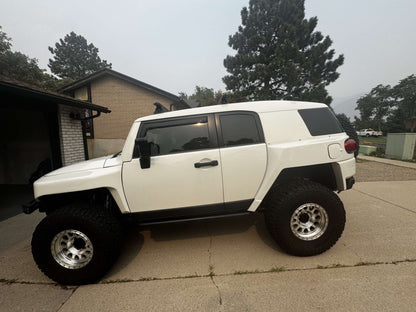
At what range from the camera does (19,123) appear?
6684 mm

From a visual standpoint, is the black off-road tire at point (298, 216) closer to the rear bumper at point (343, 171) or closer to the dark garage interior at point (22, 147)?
the rear bumper at point (343, 171)

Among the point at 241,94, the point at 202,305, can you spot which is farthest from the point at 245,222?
the point at 241,94

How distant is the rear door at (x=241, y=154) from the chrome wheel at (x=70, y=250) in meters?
1.74

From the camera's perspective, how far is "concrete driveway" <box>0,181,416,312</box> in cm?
176

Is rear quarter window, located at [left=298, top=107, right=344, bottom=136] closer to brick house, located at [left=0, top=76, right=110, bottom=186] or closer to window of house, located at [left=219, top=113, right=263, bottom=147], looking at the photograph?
window of house, located at [left=219, top=113, right=263, bottom=147]

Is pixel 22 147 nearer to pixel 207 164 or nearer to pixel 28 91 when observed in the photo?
pixel 28 91

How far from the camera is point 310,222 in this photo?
2.37m

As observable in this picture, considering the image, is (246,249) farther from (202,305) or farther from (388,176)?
(388,176)

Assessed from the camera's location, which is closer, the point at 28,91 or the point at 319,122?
the point at 319,122

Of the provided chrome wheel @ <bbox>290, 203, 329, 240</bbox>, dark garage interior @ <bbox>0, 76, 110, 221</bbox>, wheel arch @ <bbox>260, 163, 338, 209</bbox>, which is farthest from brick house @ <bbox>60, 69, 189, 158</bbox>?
chrome wheel @ <bbox>290, 203, 329, 240</bbox>

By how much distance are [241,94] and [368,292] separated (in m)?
19.2

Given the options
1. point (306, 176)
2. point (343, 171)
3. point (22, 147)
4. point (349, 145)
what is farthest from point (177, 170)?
point (22, 147)

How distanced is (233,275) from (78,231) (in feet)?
6.10

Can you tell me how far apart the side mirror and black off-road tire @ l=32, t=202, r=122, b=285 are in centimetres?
82
